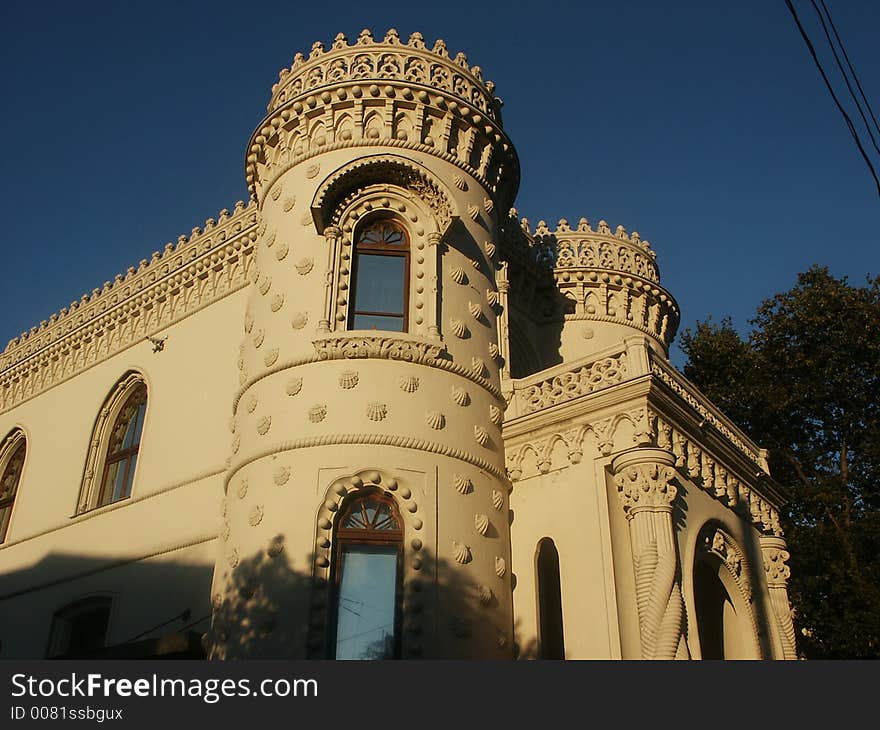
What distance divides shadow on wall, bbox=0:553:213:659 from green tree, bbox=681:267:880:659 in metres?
12.3

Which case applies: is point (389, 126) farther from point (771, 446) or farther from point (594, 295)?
point (771, 446)

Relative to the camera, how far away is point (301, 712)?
23.5 ft

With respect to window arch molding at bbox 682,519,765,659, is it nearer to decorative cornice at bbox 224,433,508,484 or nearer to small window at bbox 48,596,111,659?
decorative cornice at bbox 224,433,508,484

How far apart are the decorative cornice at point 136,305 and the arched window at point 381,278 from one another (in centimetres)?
388

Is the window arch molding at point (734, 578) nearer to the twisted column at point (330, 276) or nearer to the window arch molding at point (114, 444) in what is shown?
the twisted column at point (330, 276)

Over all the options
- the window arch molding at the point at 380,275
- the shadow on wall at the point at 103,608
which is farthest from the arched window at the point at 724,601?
the shadow on wall at the point at 103,608

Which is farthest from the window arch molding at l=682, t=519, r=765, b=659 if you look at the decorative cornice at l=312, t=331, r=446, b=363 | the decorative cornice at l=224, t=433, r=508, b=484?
the decorative cornice at l=312, t=331, r=446, b=363

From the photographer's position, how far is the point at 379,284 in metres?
13.9

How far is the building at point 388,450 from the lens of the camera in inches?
456

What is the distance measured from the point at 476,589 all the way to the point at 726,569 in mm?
4431

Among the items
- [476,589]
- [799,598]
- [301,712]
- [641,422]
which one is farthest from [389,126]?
[799,598]

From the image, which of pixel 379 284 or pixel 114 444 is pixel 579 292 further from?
pixel 114 444

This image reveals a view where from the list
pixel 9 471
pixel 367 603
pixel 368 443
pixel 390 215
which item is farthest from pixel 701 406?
pixel 9 471

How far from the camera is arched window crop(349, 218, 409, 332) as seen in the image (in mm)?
13609
